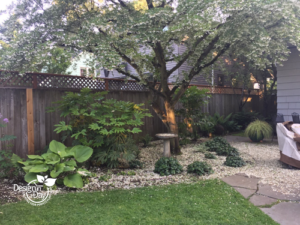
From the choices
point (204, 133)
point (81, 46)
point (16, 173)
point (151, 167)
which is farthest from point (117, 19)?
point (204, 133)

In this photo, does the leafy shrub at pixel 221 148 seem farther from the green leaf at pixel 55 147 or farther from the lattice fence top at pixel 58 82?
the green leaf at pixel 55 147

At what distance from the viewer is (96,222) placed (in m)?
2.78

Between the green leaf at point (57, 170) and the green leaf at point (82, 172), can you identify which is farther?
the green leaf at point (82, 172)

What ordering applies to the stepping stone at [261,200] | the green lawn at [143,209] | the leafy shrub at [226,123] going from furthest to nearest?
the leafy shrub at [226,123]
the stepping stone at [261,200]
the green lawn at [143,209]

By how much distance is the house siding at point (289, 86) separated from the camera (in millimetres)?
7574

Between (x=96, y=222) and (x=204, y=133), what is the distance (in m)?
6.88

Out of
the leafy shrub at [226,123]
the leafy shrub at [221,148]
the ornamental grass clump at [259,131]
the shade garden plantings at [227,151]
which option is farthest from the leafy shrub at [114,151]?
the leafy shrub at [226,123]

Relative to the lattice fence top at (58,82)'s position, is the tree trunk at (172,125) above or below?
below

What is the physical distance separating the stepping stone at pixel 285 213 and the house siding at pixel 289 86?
534 cm

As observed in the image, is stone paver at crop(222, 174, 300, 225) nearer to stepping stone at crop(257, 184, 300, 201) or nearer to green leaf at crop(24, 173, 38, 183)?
stepping stone at crop(257, 184, 300, 201)

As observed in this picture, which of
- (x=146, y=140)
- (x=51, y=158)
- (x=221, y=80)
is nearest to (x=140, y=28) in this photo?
(x=51, y=158)

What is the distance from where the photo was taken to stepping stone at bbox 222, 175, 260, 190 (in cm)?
398

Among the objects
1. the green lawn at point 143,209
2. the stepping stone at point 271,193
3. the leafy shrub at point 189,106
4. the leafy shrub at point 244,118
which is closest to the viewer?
the green lawn at point 143,209

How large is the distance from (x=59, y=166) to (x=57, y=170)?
0.24 ft
